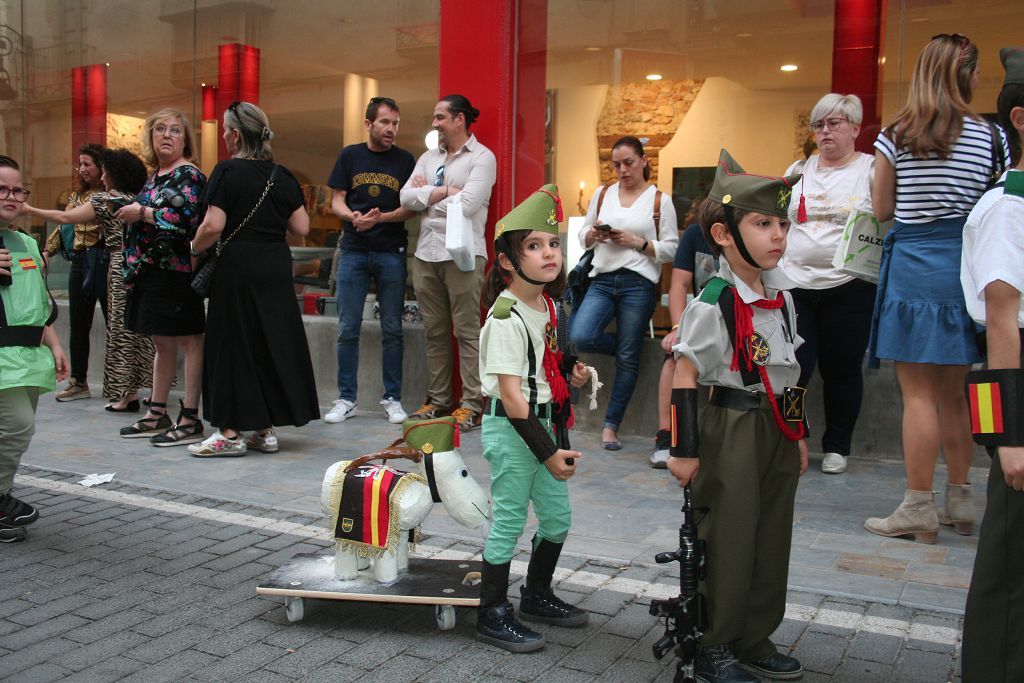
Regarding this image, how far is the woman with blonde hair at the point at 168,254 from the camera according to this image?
273 inches

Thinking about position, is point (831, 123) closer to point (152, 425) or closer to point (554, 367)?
point (554, 367)

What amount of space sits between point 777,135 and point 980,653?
533 centimetres

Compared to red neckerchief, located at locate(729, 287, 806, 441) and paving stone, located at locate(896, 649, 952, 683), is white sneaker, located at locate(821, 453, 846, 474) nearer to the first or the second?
paving stone, located at locate(896, 649, 952, 683)

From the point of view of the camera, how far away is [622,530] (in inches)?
202

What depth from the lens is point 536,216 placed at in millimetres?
3656

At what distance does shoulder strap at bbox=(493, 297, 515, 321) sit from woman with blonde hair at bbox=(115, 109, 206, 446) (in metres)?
3.97

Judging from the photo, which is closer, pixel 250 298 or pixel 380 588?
pixel 380 588

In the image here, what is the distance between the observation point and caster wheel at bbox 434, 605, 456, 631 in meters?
3.81

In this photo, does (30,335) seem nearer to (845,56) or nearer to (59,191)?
(845,56)

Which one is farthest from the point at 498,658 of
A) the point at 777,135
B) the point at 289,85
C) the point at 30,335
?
the point at 289,85

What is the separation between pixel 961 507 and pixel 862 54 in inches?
146

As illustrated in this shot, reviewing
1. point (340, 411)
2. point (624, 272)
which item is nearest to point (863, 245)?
point (624, 272)

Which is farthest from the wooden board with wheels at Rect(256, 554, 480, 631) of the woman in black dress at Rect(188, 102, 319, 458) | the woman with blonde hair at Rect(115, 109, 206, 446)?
the woman with blonde hair at Rect(115, 109, 206, 446)

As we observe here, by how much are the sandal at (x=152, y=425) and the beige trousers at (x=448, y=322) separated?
1.99m
